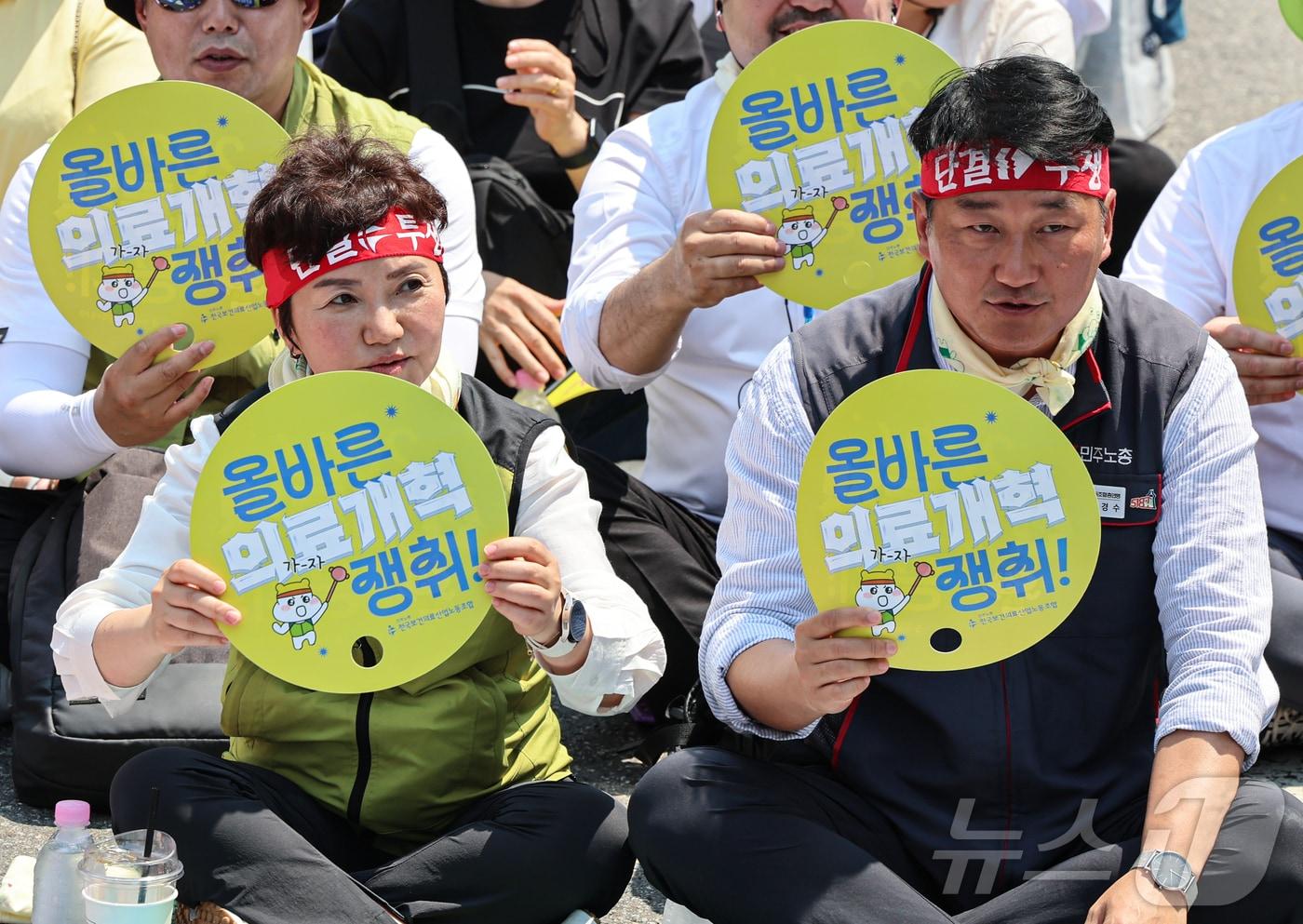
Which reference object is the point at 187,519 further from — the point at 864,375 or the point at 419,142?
the point at 419,142

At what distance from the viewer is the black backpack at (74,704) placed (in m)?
3.31

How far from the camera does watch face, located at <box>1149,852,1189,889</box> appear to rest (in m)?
2.45

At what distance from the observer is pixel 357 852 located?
2854 millimetres

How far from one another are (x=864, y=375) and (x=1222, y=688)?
66 cm

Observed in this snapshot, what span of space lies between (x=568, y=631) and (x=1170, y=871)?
34.2 inches

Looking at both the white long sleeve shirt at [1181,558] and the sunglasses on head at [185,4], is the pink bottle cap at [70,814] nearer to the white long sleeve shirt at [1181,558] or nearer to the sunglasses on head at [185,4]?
the white long sleeve shirt at [1181,558]

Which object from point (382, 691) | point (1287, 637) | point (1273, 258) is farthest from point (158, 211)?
point (1287, 637)

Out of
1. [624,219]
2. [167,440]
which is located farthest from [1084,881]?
[167,440]

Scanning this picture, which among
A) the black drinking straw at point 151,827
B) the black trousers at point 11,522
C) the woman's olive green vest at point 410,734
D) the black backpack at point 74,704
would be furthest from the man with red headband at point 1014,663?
the black trousers at point 11,522

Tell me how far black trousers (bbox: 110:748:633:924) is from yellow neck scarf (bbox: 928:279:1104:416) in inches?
32.9

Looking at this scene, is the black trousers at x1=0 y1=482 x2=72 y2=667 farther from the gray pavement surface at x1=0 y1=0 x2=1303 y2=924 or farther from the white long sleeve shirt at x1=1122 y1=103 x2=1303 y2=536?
the gray pavement surface at x1=0 y1=0 x2=1303 y2=924

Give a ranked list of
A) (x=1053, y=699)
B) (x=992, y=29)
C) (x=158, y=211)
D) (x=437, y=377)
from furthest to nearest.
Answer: (x=992, y=29), (x=158, y=211), (x=437, y=377), (x=1053, y=699)

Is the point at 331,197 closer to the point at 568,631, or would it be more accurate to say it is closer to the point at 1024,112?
the point at 568,631

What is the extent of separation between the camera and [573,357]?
12.3 feet
